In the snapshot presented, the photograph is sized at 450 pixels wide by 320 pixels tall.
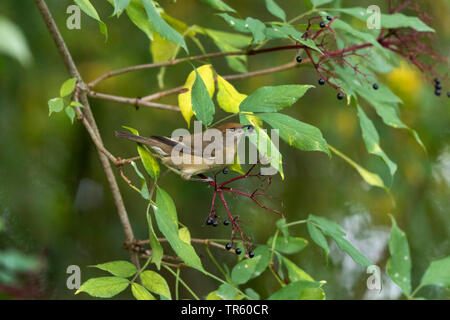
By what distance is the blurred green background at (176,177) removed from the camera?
2938 millimetres

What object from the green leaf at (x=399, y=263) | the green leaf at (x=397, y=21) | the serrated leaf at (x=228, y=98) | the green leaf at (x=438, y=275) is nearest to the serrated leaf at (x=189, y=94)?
the serrated leaf at (x=228, y=98)

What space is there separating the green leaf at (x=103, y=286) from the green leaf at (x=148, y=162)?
31cm

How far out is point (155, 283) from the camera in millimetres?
1458

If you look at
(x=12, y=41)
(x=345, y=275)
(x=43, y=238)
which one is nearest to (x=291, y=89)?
(x=12, y=41)

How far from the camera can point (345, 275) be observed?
3.32 metres

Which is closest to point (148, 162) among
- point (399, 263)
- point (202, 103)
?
point (202, 103)

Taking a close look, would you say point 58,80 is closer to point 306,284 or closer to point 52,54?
point 52,54

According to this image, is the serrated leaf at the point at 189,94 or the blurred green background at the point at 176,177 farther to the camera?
the blurred green background at the point at 176,177

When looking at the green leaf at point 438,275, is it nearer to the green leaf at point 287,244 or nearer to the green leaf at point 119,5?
the green leaf at point 287,244

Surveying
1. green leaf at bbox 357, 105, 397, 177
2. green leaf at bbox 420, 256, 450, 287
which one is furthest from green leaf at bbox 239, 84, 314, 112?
green leaf at bbox 420, 256, 450, 287

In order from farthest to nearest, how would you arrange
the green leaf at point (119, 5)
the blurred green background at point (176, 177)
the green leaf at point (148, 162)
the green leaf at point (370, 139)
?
the blurred green background at point (176, 177)
the green leaf at point (370, 139)
the green leaf at point (148, 162)
the green leaf at point (119, 5)

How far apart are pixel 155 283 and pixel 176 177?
174cm

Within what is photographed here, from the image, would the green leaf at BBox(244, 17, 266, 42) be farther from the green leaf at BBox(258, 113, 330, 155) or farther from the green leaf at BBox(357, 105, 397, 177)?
the green leaf at BBox(357, 105, 397, 177)

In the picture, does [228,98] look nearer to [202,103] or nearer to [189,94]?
[189,94]
